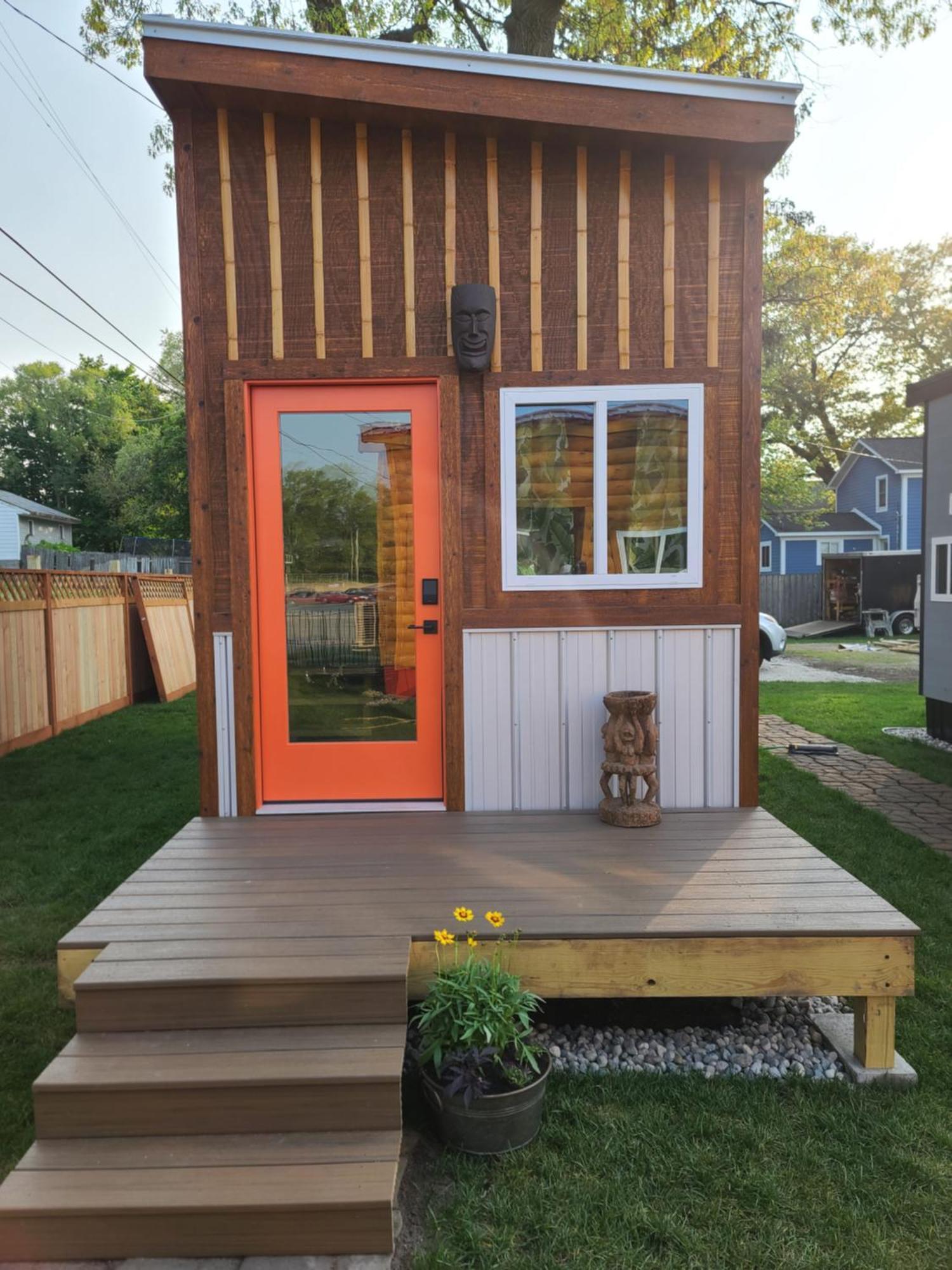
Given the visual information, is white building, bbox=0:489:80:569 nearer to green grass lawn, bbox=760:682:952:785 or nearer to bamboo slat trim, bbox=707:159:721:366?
green grass lawn, bbox=760:682:952:785

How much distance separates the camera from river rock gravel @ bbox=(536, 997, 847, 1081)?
2525mm

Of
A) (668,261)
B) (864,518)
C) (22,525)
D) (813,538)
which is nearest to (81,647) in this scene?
(668,261)

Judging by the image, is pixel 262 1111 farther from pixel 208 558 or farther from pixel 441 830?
pixel 208 558

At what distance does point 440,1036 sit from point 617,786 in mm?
1758

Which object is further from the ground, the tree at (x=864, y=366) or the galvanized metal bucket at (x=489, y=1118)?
the tree at (x=864, y=366)

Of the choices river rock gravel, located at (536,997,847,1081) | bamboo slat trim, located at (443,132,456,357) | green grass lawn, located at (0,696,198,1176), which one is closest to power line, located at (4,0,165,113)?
green grass lawn, located at (0,696,198,1176)

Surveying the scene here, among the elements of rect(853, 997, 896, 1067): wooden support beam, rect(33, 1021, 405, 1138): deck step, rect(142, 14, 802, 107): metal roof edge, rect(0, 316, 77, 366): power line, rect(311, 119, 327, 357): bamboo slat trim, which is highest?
rect(0, 316, 77, 366): power line

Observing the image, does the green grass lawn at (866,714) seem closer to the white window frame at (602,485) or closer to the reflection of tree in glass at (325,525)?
the white window frame at (602,485)

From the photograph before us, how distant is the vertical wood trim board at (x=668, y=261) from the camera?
3.67 m

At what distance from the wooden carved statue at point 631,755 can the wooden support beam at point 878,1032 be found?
118cm

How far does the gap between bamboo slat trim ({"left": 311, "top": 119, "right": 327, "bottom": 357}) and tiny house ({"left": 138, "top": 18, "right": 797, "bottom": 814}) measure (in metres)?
0.01

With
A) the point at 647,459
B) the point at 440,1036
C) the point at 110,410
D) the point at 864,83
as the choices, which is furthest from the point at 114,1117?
the point at 110,410

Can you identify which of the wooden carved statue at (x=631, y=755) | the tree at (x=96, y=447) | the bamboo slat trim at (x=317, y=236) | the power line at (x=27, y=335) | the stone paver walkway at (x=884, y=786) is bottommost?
the stone paver walkway at (x=884, y=786)

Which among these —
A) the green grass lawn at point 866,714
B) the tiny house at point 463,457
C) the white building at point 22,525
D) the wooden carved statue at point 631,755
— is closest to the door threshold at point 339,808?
the tiny house at point 463,457
